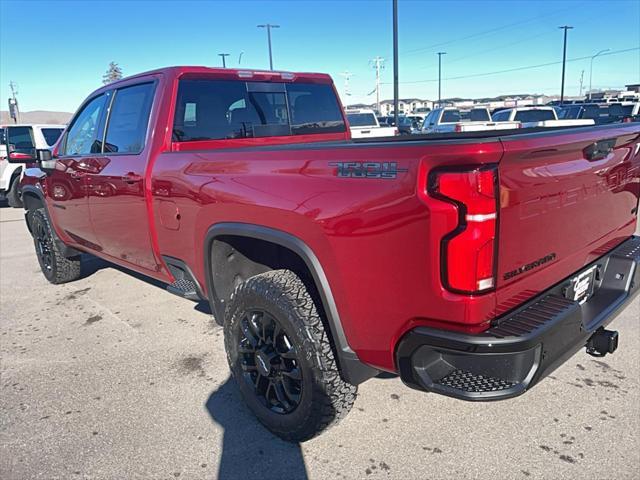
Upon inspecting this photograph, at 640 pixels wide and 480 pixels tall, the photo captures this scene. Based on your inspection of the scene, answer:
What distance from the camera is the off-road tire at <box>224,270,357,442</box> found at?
236cm

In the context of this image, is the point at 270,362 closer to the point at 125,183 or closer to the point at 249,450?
the point at 249,450

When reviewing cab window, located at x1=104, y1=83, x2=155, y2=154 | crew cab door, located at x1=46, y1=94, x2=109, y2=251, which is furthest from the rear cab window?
crew cab door, located at x1=46, y1=94, x2=109, y2=251

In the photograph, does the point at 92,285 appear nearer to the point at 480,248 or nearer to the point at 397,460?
the point at 397,460

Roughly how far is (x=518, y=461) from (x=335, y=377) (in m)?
0.99

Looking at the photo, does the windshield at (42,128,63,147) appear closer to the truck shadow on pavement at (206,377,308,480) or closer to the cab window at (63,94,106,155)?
the cab window at (63,94,106,155)

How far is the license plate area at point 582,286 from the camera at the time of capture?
2377mm

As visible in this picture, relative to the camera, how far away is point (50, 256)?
5.60m

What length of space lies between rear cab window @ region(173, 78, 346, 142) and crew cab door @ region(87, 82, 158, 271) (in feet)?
0.93

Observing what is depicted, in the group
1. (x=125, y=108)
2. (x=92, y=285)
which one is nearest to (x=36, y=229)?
(x=92, y=285)

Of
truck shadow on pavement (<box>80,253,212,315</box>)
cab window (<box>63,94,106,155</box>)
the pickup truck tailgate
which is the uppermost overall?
cab window (<box>63,94,106,155</box>)

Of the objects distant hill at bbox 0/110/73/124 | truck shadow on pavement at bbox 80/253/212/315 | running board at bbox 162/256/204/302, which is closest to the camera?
running board at bbox 162/256/204/302

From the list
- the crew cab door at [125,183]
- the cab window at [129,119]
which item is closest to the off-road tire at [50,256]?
the crew cab door at [125,183]

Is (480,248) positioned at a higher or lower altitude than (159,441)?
higher

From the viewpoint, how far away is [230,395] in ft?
10.5
